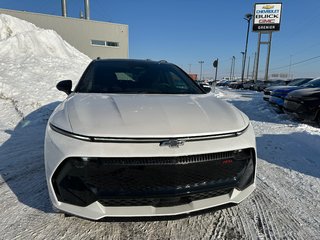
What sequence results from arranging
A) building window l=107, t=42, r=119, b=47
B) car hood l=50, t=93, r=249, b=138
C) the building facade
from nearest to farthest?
car hood l=50, t=93, r=249, b=138 < the building facade < building window l=107, t=42, r=119, b=47

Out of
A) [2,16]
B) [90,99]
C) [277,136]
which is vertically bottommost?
[277,136]

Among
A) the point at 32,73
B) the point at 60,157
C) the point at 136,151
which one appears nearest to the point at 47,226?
the point at 60,157

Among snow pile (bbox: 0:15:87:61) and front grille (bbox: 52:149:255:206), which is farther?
snow pile (bbox: 0:15:87:61)

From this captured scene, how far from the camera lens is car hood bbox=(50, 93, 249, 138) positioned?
1.84 meters

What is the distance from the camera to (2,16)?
1554 cm

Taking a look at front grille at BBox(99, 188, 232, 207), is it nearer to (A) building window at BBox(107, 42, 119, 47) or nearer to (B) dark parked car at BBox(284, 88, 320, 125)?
(B) dark parked car at BBox(284, 88, 320, 125)

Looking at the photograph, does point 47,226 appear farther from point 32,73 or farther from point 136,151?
point 32,73

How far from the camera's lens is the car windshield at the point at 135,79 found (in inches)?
113

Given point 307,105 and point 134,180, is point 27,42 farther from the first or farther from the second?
point 134,180

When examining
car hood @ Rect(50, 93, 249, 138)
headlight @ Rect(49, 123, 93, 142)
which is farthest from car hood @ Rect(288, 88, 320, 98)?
headlight @ Rect(49, 123, 93, 142)

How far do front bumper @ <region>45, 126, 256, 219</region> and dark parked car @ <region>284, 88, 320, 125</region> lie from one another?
18.3 feet

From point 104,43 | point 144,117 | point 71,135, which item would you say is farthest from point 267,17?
point 71,135

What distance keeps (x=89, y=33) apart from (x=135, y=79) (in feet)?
67.2

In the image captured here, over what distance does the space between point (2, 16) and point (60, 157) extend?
18.1 metres
